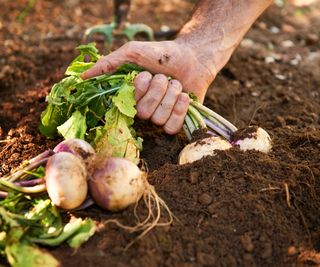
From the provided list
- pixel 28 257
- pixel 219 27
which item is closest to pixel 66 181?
pixel 28 257

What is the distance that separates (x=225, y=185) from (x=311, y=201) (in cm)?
50

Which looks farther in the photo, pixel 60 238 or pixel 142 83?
pixel 142 83

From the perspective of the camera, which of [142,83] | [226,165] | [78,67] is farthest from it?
[78,67]

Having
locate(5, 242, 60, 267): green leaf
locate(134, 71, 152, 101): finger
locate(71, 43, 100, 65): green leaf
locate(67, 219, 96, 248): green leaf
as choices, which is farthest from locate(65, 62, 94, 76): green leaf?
locate(5, 242, 60, 267): green leaf

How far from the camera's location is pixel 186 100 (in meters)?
3.27

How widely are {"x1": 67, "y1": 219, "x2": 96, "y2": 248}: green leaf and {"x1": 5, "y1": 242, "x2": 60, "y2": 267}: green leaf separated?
13cm

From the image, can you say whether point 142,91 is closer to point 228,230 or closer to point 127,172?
point 127,172

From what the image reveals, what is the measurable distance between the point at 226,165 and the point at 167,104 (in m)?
0.60

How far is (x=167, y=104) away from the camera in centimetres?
326

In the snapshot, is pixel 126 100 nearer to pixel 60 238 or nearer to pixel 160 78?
pixel 160 78

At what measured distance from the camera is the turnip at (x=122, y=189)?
101 inches

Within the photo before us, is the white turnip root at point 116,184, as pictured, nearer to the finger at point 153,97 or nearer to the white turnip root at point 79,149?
the white turnip root at point 79,149

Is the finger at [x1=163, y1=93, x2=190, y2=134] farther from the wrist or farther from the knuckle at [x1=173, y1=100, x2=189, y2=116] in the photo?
the wrist

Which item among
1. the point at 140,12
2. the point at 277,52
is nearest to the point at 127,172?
the point at 277,52
